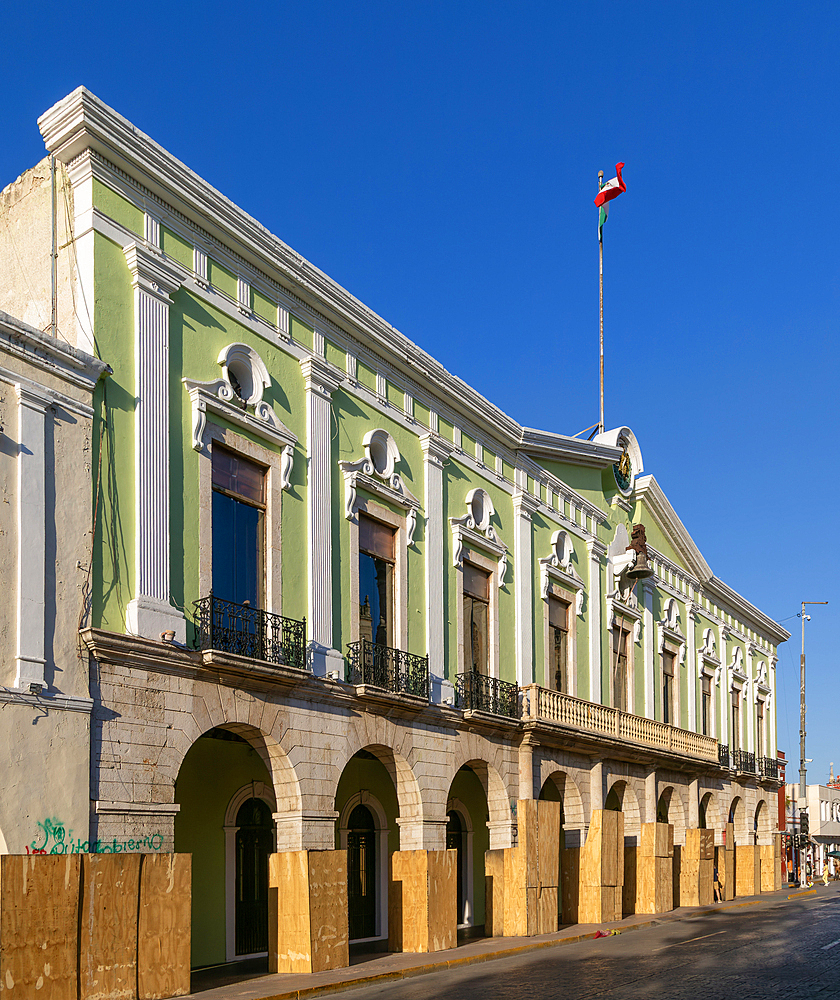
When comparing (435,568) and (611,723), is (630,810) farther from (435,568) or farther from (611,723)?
(435,568)

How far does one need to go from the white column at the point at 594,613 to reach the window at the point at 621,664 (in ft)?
4.75

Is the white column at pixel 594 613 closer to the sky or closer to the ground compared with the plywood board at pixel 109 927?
closer to the sky

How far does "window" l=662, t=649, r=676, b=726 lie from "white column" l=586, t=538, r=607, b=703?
20.1ft

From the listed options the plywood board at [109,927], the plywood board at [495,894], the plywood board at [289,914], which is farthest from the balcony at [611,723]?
the plywood board at [109,927]

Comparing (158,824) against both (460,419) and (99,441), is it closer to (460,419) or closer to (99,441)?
(99,441)

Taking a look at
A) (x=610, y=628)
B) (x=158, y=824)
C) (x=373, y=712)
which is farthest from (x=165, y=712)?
(x=610, y=628)

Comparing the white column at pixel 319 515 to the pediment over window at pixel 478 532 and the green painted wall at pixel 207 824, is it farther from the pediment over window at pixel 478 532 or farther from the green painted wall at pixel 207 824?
the pediment over window at pixel 478 532

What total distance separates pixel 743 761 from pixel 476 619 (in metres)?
18.7

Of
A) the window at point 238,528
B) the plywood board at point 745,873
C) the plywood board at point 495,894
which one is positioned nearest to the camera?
the window at point 238,528

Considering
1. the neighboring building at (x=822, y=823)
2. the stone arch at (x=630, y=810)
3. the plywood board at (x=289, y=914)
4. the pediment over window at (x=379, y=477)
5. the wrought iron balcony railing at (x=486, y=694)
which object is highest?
the pediment over window at (x=379, y=477)

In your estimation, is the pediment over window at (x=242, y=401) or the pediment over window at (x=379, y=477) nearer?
the pediment over window at (x=242, y=401)

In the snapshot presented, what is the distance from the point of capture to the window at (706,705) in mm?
36219

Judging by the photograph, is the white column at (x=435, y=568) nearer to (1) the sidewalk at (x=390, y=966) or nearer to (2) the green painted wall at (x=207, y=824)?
(2) the green painted wall at (x=207, y=824)

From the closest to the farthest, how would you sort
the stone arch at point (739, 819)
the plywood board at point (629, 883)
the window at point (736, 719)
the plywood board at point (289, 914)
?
the plywood board at point (289, 914) → the plywood board at point (629, 883) → the stone arch at point (739, 819) → the window at point (736, 719)
